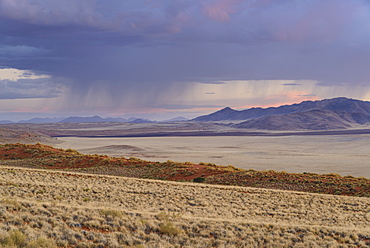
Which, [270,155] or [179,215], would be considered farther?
[270,155]

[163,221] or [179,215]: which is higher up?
[163,221]

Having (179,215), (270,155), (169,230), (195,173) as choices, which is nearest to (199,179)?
(195,173)

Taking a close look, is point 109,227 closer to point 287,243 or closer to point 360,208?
point 287,243

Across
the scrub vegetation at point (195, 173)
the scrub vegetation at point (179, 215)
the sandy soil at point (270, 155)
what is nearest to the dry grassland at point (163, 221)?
the scrub vegetation at point (179, 215)

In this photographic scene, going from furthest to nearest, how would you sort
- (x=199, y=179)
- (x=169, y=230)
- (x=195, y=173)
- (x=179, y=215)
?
(x=195, y=173) < (x=199, y=179) < (x=179, y=215) < (x=169, y=230)

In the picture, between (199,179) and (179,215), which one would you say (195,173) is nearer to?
(199,179)

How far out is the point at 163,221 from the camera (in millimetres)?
11570

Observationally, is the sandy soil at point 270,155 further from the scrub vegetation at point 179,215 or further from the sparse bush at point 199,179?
the scrub vegetation at point 179,215

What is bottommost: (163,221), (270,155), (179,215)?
(270,155)

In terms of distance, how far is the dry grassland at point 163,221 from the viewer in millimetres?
9484

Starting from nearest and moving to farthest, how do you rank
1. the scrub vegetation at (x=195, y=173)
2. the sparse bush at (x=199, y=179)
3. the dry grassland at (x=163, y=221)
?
the dry grassland at (x=163, y=221), the scrub vegetation at (x=195, y=173), the sparse bush at (x=199, y=179)

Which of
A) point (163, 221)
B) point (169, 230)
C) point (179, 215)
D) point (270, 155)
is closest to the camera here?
point (169, 230)

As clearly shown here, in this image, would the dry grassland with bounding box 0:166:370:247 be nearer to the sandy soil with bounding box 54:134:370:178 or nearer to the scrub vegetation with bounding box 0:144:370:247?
the scrub vegetation with bounding box 0:144:370:247

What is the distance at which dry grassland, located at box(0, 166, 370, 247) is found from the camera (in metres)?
9.48
